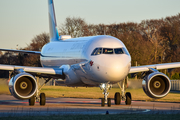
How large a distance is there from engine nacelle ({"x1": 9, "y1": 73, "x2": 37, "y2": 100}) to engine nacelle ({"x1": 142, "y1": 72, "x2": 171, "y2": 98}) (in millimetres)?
6330

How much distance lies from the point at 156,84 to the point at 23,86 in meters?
7.64

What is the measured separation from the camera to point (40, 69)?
24.6 metres

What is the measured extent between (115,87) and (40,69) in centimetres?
1256

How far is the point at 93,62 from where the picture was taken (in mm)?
21391

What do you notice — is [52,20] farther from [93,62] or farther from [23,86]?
[93,62]

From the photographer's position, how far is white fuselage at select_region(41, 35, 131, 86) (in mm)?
20719

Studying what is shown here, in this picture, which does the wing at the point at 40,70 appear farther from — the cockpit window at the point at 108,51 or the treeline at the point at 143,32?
the treeline at the point at 143,32

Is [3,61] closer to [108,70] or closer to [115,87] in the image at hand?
[115,87]

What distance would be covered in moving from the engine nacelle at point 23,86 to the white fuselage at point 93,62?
301 centimetres

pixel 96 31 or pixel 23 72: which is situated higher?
pixel 96 31

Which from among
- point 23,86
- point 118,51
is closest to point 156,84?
point 118,51

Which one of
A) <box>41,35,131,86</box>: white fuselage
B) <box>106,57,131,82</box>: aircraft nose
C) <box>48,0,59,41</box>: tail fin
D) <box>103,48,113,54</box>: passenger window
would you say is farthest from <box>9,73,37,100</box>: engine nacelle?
<box>48,0,59,41</box>: tail fin

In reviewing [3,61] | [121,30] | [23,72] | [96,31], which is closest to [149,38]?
[121,30]

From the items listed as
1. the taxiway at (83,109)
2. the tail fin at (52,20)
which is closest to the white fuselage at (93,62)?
the taxiway at (83,109)
